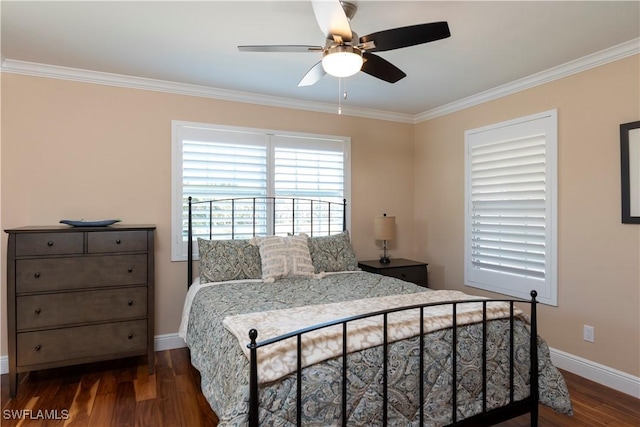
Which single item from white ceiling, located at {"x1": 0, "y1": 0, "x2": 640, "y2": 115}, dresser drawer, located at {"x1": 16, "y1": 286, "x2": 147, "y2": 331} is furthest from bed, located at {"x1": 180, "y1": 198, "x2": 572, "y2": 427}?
white ceiling, located at {"x1": 0, "y1": 0, "x2": 640, "y2": 115}

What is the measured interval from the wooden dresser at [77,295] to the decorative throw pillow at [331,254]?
4.48 feet

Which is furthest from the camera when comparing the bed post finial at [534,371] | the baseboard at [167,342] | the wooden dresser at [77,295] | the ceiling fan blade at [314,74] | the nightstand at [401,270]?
the nightstand at [401,270]

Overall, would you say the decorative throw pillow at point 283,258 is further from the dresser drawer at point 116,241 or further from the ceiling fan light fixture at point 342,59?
the ceiling fan light fixture at point 342,59

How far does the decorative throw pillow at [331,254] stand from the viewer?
3.40 metres

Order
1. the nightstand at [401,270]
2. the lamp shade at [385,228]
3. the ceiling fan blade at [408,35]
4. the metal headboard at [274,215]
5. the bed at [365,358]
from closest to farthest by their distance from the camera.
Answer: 1. the bed at [365,358]
2. the ceiling fan blade at [408,35]
3. the metal headboard at [274,215]
4. the nightstand at [401,270]
5. the lamp shade at [385,228]

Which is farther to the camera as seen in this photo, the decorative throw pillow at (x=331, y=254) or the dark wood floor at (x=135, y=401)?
the decorative throw pillow at (x=331, y=254)

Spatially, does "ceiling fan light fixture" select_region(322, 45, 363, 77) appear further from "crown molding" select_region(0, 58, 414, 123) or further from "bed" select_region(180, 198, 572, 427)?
"crown molding" select_region(0, 58, 414, 123)

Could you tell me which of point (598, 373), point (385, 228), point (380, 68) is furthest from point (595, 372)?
point (380, 68)

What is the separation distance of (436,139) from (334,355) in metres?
3.36

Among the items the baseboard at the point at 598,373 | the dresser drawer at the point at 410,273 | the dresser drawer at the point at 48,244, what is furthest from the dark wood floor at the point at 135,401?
the dresser drawer at the point at 410,273

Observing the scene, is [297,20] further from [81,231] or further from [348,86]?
[81,231]

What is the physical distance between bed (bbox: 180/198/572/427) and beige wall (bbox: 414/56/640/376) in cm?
103

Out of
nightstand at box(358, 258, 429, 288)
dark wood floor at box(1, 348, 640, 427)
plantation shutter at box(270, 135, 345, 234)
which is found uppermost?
plantation shutter at box(270, 135, 345, 234)

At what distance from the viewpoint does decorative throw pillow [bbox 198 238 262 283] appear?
3.04m
